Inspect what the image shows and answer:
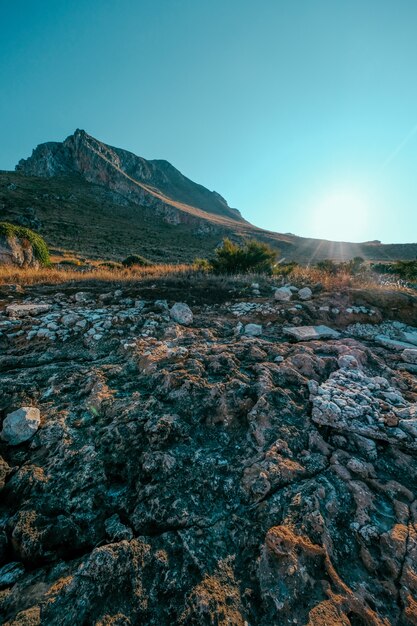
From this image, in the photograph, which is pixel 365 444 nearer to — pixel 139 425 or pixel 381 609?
pixel 381 609

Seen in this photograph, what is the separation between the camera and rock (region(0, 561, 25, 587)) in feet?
4.30

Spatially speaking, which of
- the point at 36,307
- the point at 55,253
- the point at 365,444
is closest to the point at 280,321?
the point at 365,444

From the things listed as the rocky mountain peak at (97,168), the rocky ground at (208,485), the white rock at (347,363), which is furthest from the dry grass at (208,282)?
the rocky mountain peak at (97,168)

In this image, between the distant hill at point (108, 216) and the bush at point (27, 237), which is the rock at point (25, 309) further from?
the distant hill at point (108, 216)

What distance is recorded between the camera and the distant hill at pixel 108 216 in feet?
114

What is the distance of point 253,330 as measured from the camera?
4.20m

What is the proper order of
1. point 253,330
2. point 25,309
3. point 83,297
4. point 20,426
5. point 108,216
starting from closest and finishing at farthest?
1. point 20,426
2. point 253,330
3. point 25,309
4. point 83,297
5. point 108,216

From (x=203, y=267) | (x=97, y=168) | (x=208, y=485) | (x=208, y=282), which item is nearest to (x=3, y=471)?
(x=208, y=485)

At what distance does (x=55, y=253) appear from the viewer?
2230 centimetres

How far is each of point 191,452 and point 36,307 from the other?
4.08m

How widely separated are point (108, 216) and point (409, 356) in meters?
55.4

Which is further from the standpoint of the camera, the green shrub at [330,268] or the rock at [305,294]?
the green shrub at [330,268]

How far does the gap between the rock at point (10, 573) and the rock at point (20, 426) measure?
0.83 meters

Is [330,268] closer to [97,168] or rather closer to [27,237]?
[27,237]
